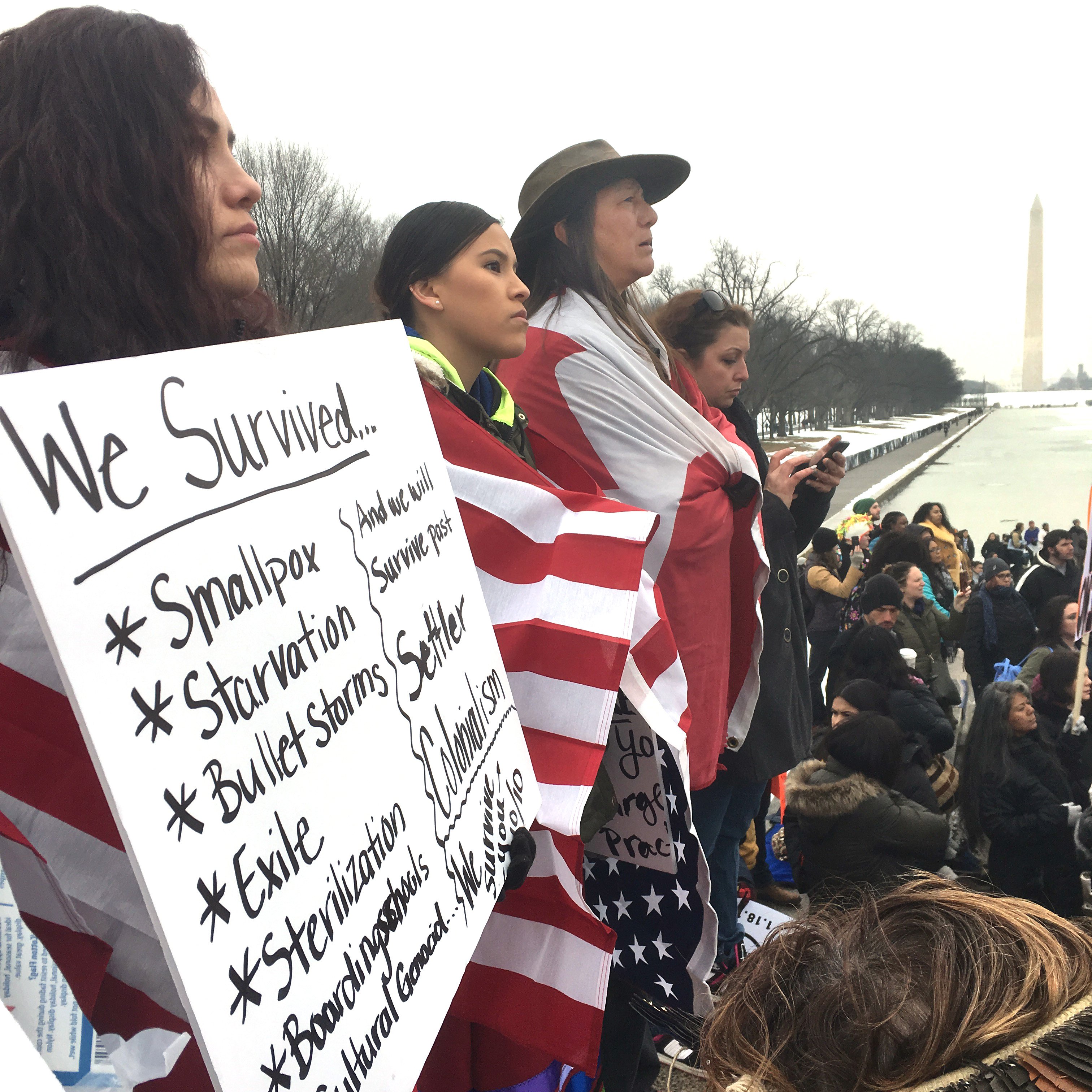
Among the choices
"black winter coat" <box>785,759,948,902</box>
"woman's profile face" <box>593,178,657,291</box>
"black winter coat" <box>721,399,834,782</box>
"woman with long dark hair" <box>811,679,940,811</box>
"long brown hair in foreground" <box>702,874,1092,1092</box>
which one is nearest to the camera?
"long brown hair in foreground" <box>702,874,1092,1092</box>

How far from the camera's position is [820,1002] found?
3.53 ft

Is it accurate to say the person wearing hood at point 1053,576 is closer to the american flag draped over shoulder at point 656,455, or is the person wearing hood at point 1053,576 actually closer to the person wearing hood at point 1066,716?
the person wearing hood at point 1066,716

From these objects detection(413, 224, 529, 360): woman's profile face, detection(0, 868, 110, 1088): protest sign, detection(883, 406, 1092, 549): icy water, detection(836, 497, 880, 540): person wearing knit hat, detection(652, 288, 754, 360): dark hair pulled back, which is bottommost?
Answer: detection(883, 406, 1092, 549): icy water

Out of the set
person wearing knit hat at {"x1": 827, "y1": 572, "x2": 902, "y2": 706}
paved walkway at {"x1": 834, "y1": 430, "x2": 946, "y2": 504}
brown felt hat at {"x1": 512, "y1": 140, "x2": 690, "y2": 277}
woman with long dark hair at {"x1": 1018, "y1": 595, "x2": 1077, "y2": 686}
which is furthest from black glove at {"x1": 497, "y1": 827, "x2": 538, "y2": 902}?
paved walkway at {"x1": 834, "y1": 430, "x2": 946, "y2": 504}

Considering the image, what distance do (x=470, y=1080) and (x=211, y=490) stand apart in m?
1.09

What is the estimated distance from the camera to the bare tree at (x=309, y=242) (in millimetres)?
26016

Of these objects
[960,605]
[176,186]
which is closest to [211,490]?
[176,186]

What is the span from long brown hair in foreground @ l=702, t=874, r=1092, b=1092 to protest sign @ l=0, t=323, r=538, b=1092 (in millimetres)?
326

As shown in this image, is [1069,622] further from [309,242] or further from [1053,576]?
[309,242]

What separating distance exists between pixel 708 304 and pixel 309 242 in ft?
86.0

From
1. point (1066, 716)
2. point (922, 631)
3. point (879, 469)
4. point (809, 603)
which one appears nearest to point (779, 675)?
point (1066, 716)

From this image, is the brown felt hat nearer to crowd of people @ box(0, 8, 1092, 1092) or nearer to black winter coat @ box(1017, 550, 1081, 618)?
crowd of people @ box(0, 8, 1092, 1092)

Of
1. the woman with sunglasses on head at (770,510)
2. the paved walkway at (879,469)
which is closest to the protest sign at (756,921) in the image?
the woman with sunglasses on head at (770,510)

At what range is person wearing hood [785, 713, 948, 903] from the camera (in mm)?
3350
